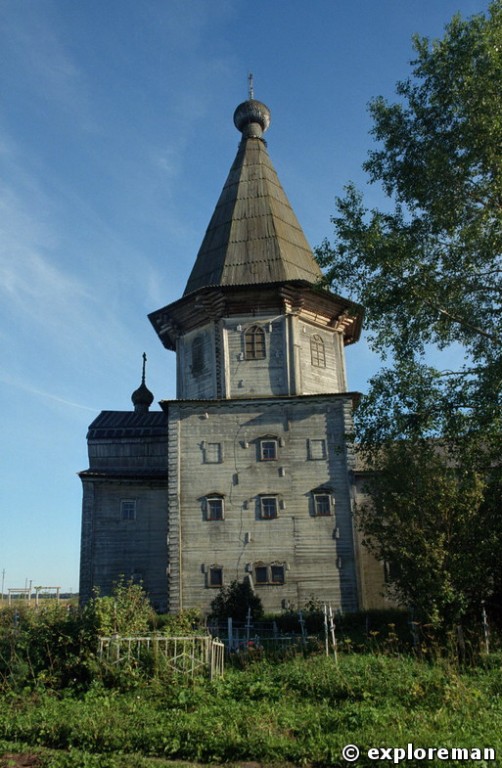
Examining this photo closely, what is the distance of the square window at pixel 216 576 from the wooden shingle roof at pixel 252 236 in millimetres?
10111

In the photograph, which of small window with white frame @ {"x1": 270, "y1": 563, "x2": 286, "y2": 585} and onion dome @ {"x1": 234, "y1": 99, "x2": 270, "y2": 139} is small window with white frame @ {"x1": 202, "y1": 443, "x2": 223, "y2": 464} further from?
onion dome @ {"x1": 234, "y1": 99, "x2": 270, "y2": 139}

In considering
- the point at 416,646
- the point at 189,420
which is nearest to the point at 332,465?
the point at 189,420

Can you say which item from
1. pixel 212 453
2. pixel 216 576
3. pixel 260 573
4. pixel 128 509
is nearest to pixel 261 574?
pixel 260 573

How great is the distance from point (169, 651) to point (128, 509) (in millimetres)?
14671

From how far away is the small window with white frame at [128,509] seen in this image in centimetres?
2542

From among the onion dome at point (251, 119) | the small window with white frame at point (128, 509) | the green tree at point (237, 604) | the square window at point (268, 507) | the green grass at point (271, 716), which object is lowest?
the green grass at point (271, 716)

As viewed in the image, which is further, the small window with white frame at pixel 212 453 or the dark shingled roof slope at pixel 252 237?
the dark shingled roof slope at pixel 252 237

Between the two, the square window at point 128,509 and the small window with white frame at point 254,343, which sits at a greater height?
the small window with white frame at point 254,343

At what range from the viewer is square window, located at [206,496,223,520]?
21766 millimetres

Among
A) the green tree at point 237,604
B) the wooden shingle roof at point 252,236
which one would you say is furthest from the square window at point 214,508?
the wooden shingle roof at point 252,236

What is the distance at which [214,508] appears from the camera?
2189 cm

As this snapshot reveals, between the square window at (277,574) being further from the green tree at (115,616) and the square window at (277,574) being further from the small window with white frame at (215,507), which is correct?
the green tree at (115,616)

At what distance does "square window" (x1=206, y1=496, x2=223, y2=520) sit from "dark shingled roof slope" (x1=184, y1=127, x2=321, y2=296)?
26.0 ft

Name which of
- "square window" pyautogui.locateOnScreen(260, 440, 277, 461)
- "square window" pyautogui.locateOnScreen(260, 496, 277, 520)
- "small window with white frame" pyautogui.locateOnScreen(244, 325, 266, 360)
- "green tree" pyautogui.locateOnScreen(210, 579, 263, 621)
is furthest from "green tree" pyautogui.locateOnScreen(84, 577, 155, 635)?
"small window with white frame" pyautogui.locateOnScreen(244, 325, 266, 360)
